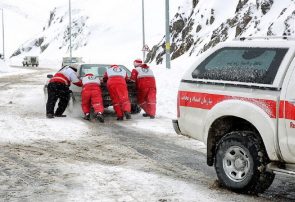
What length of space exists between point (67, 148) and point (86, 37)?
85.1 m

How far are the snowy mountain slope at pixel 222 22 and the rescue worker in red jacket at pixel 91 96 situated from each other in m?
15.0

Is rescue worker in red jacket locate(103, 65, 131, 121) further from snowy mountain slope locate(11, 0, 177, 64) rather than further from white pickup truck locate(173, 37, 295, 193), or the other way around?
snowy mountain slope locate(11, 0, 177, 64)

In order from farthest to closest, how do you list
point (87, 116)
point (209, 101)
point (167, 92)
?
point (167, 92)
point (87, 116)
point (209, 101)

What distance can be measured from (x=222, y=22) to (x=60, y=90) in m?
27.1

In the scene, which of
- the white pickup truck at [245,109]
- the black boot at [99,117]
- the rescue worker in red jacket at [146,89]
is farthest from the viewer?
the rescue worker in red jacket at [146,89]

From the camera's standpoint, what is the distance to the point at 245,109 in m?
5.97

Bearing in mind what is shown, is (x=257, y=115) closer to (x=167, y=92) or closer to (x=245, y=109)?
(x=245, y=109)

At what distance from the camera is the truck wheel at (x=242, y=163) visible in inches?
232

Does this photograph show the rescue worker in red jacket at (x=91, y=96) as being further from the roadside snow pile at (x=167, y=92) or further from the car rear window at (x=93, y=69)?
the roadside snow pile at (x=167, y=92)

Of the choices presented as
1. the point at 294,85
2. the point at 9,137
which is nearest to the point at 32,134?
the point at 9,137

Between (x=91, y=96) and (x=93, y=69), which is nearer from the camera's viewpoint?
(x=91, y=96)

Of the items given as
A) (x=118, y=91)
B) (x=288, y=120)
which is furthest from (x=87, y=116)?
(x=288, y=120)

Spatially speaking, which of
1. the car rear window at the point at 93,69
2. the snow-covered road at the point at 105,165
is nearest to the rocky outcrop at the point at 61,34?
the car rear window at the point at 93,69

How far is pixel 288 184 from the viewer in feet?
21.8
